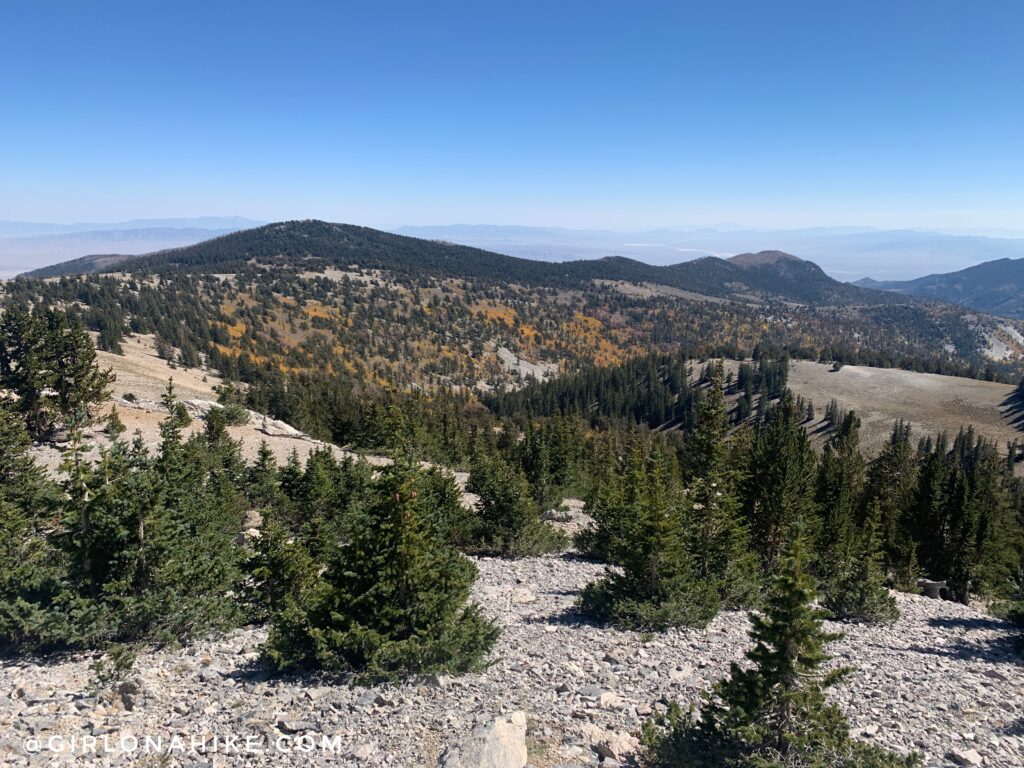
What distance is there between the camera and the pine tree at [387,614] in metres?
14.8

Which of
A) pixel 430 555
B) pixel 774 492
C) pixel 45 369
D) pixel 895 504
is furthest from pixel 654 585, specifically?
pixel 45 369

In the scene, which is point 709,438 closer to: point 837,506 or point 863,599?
point 863,599

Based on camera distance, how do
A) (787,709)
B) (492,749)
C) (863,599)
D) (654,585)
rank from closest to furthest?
(787,709)
(492,749)
(654,585)
(863,599)

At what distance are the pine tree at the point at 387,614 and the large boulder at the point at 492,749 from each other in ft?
11.2

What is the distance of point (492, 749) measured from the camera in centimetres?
1125

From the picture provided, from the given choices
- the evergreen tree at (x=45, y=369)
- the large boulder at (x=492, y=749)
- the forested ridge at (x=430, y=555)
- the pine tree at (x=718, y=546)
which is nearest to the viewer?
the large boulder at (x=492, y=749)

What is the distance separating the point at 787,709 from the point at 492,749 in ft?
19.3

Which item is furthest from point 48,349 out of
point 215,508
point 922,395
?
point 922,395

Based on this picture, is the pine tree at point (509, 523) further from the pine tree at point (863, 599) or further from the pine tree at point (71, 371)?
the pine tree at point (71, 371)

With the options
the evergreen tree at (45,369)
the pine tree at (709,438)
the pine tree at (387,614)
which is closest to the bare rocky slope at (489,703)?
the pine tree at (387,614)

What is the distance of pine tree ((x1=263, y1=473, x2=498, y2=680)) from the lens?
581 inches

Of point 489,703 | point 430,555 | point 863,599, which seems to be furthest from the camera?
point 863,599

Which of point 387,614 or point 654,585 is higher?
point 387,614

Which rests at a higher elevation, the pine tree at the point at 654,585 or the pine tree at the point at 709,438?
the pine tree at the point at 709,438
